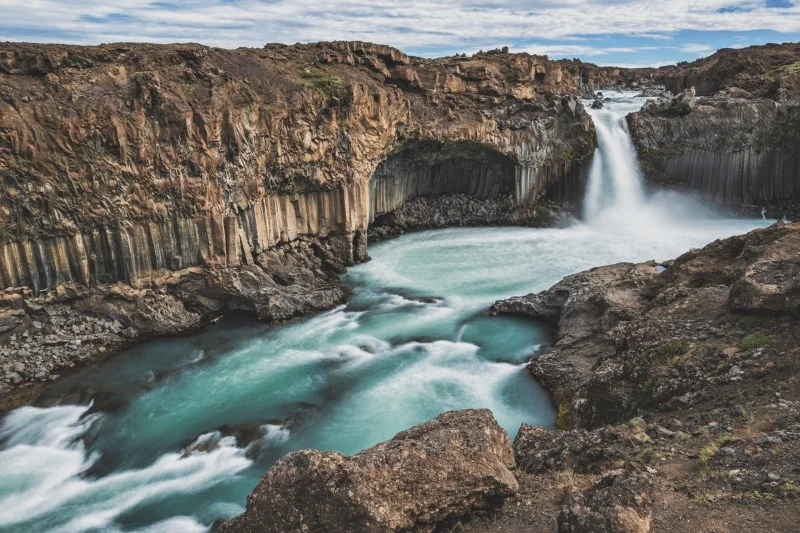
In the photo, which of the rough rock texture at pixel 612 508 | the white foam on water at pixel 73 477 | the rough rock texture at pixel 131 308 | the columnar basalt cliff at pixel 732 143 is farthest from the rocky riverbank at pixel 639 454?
the columnar basalt cliff at pixel 732 143

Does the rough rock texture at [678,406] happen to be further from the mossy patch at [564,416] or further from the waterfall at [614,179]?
the waterfall at [614,179]

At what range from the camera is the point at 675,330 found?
12781 millimetres

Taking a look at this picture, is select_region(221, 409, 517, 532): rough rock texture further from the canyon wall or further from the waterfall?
the waterfall

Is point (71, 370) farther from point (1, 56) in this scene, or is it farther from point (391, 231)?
point (391, 231)

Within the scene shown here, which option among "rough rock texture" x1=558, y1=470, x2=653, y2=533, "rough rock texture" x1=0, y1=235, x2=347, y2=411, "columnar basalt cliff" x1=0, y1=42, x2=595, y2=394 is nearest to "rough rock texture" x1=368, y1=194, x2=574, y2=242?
"columnar basalt cliff" x1=0, y1=42, x2=595, y2=394

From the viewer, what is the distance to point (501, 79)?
35.6 meters

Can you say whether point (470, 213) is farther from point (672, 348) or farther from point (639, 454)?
point (639, 454)

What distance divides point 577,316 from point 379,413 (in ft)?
24.6

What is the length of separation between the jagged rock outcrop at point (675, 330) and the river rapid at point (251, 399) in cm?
156

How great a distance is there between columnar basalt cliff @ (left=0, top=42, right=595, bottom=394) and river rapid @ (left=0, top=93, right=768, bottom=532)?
1981mm

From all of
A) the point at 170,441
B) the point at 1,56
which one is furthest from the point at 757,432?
the point at 1,56

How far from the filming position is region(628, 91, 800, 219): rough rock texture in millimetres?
33875

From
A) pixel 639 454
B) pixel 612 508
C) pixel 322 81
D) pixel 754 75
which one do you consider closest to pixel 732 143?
pixel 754 75

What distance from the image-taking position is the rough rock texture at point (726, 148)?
1334 inches
